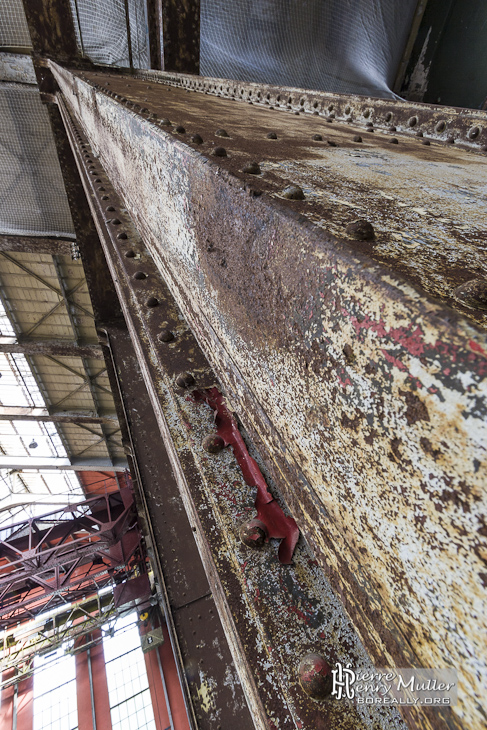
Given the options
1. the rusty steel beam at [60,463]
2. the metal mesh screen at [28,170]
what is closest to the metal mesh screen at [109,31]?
the metal mesh screen at [28,170]

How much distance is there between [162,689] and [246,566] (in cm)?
1178

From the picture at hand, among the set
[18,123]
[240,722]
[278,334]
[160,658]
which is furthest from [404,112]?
[160,658]

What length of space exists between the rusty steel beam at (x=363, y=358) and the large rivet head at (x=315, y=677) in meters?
0.21

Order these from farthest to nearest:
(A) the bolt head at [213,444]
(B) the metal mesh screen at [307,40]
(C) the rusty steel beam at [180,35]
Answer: (B) the metal mesh screen at [307,40]
(C) the rusty steel beam at [180,35]
(A) the bolt head at [213,444]

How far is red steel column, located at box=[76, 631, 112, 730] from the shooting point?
9359 mm

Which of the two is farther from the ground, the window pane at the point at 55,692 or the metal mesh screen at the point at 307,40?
the metal mesh screen at the point at 307,40

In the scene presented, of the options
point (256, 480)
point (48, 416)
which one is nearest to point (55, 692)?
point (48, 416)

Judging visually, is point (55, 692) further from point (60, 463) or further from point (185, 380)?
point (185, 380)

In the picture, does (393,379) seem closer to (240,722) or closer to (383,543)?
(383,543)

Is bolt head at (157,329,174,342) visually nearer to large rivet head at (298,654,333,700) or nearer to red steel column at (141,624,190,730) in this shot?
large rivet head at (298,654,333,700)

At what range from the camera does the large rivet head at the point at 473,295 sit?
33 cm

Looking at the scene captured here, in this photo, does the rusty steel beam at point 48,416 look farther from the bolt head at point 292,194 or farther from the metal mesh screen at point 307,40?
the bolt head at point 292,194

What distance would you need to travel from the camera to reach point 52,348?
28.8 feet

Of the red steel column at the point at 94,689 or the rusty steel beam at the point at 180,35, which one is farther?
the red steel column at the point at 94,689
